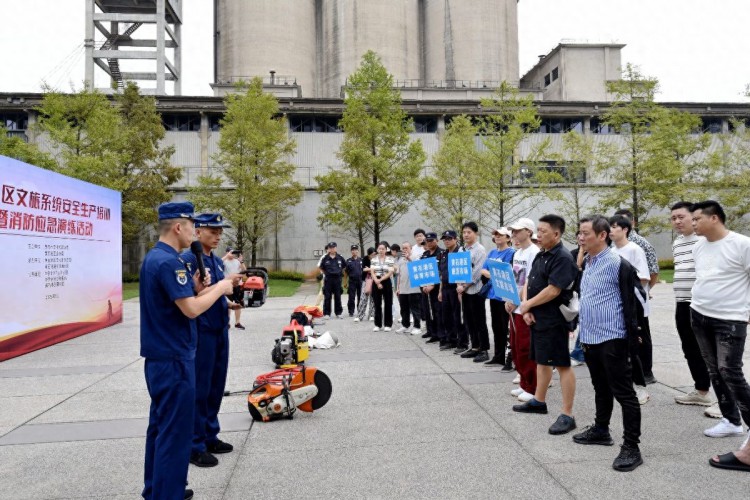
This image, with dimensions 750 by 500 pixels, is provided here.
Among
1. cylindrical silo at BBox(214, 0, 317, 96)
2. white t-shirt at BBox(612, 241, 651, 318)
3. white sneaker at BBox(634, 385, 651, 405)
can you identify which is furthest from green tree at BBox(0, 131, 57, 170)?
white sneaker at BBox(634, 385, 651, 405)

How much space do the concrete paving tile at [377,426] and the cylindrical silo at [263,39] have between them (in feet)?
141

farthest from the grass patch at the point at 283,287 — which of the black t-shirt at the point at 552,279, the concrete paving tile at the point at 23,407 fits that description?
the black t-shirt at the point at 552,279

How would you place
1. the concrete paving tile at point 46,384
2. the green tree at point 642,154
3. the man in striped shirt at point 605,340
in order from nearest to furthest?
the man in striped shirt at point 605,340 → the concrete paving tile at point 46,384 → the green tree at point 642,154

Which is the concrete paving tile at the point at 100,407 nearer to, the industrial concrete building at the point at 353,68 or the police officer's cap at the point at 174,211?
the police officer's cap at the point at 174,211

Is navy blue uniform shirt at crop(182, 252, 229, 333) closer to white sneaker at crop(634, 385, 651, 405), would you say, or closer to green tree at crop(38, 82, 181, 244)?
white sneaker at crop(634, 385, 651, 405)

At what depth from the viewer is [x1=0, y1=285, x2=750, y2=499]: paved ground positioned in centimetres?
359

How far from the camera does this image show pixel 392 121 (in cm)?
2642

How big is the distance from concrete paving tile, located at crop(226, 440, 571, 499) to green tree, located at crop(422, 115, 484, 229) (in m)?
23.5

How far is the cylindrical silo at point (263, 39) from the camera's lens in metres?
43.8

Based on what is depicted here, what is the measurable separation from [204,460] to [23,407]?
11.4 feet

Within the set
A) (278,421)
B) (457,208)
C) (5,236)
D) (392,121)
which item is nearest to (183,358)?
(278,421)

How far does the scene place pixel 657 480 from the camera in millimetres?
3592

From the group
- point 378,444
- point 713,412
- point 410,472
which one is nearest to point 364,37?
point 713,412

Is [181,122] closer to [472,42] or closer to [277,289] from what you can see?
[277,289]
